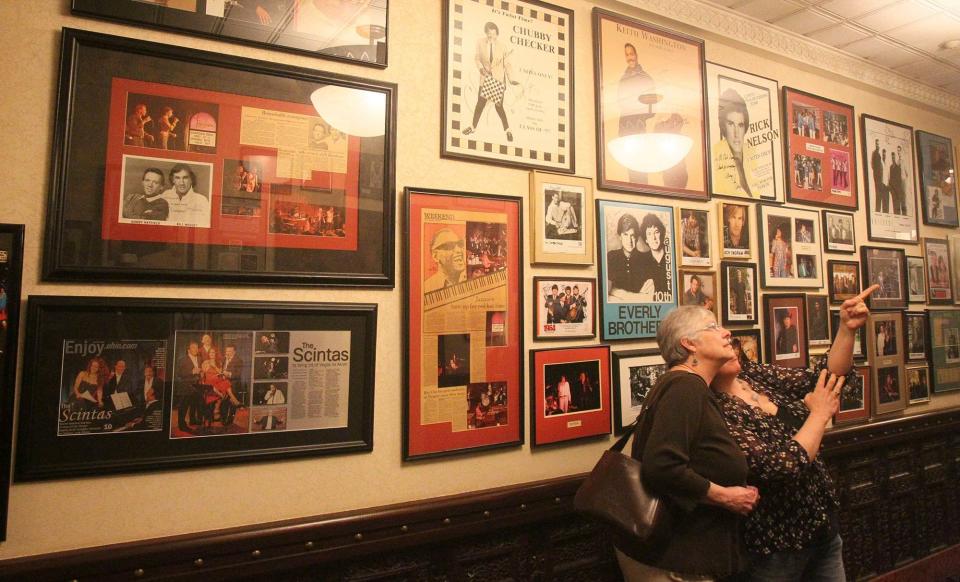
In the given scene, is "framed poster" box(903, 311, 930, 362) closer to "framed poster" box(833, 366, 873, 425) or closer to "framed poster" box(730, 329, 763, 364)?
"framed poster" box(833, 366, 873, 425)

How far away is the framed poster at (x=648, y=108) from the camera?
8.27 ft

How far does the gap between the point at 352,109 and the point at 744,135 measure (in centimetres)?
235

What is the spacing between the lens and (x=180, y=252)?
5.46 feet

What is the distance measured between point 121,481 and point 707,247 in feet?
9.17

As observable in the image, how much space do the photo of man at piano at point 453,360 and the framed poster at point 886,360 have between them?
304 centimetres

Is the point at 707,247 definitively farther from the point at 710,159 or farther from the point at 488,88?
the point at 488,88

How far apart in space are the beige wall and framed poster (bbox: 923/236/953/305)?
2967mm

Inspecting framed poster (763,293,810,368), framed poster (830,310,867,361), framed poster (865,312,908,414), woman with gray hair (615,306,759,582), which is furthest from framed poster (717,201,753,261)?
woman with gray hair (615,306,759,582)

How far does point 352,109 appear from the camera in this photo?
76.2 inches

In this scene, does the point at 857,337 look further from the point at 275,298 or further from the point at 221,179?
the point at 221,179

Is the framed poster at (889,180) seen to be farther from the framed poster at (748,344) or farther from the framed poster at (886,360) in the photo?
the framed poster at (748,344)

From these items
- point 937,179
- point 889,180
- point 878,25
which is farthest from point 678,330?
point 937,179

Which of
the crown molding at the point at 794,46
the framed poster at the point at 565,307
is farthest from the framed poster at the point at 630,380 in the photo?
the crown molding at the point at 794,46

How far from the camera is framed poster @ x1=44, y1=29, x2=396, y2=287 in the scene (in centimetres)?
157
